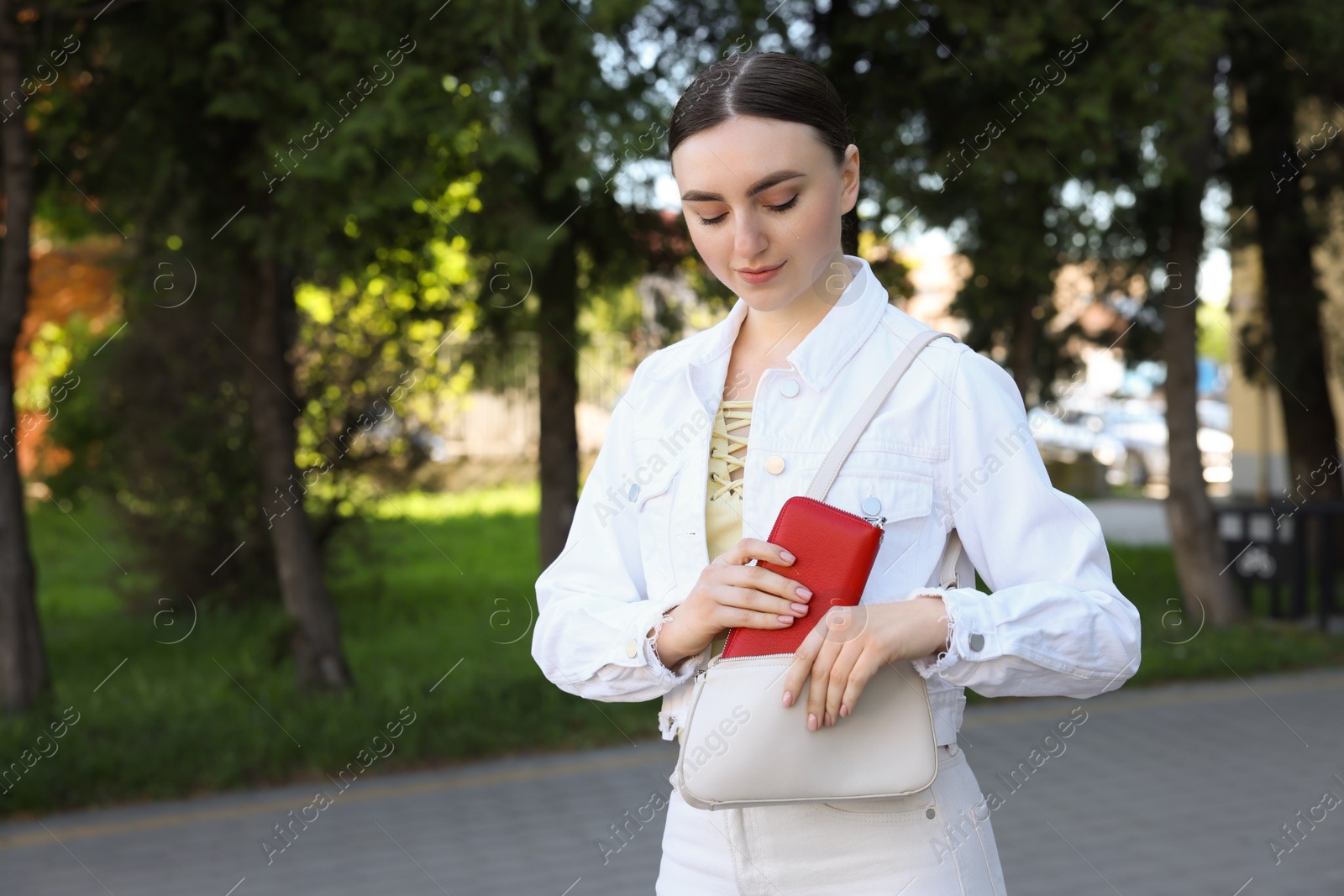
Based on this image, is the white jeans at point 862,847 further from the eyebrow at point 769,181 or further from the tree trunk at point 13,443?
the tree trunk at point 13,443

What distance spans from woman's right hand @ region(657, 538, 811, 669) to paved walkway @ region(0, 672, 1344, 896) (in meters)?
3.83

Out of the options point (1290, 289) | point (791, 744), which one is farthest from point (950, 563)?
point (1290, 289)

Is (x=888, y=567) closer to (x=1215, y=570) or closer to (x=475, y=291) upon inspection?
(x=475, y=291)

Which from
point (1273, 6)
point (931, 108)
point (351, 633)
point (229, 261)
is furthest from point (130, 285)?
point (1273, 6)

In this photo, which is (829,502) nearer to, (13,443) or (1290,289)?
(13,443)

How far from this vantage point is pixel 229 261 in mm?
7961

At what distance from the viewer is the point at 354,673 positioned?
8.58 metres

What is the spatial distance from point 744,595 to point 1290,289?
11.6 m

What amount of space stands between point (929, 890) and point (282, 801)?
528cm

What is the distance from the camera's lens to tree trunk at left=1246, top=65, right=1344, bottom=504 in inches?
424

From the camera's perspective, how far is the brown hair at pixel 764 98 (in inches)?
65.3

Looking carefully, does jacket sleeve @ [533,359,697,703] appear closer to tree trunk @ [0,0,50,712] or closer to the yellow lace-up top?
the yellow lace-up top

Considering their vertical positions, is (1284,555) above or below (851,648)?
below

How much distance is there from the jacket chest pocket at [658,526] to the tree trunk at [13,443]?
5851 millimetres
